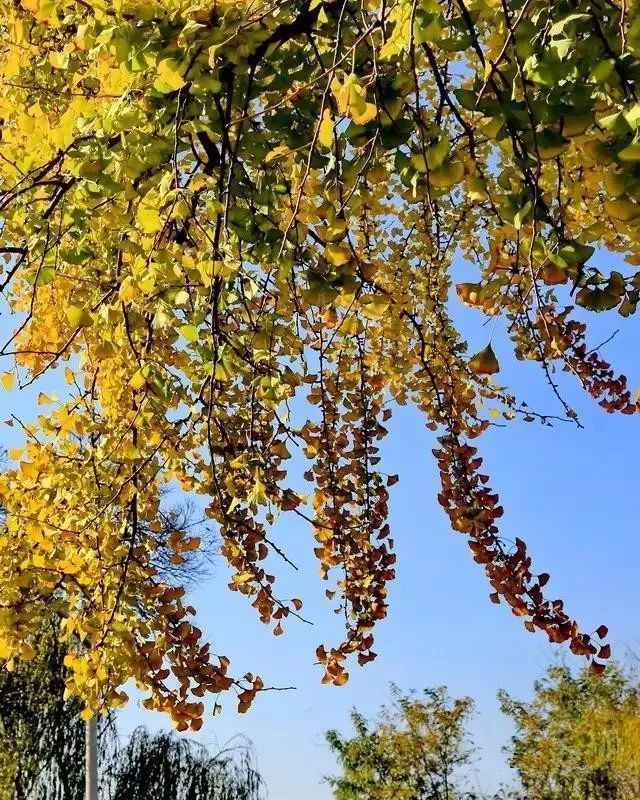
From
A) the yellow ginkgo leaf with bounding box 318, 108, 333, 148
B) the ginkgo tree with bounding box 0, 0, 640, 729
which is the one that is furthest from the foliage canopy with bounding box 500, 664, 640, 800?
the yellow ginkgo leaf with bounding box 318, 108, 333, 148

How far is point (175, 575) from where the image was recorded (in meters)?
9.80

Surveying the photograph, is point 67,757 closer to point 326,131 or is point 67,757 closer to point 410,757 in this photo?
point 410,757

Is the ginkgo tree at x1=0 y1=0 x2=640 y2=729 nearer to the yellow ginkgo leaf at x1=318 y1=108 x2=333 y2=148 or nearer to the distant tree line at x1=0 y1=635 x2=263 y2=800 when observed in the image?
the yellow ginkgo leaf at x1=318 y1=108 x2=333 y2=148

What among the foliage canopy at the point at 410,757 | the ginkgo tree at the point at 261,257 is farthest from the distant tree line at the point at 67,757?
the ginkgo tree at the point at 261,257

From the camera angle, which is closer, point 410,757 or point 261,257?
point 261,257

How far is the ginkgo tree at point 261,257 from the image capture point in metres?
1.15

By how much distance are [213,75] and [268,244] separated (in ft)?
1.08

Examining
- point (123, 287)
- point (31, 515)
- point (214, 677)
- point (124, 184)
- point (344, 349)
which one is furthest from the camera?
point (344, 349)

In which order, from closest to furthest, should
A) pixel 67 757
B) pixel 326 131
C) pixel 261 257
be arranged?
pixel 326 131 → pixel 261 257 → pixel 67 757

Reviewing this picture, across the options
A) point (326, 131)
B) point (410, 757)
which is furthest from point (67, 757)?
point (326, 131)

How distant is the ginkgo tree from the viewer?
115 centimetres

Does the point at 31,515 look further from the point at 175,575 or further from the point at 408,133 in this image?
the point at 175,575

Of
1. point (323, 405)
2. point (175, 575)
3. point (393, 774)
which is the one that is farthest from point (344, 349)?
point (393, 774)

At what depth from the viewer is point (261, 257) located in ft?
5.40
